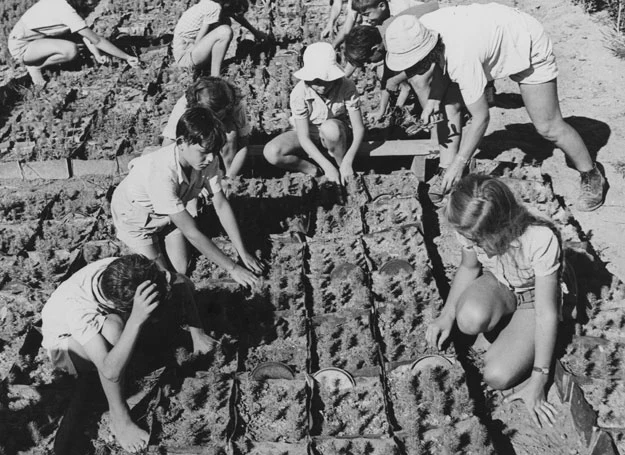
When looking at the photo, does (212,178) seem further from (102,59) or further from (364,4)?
(102,59)

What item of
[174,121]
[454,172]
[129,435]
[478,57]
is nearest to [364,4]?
[478,57]

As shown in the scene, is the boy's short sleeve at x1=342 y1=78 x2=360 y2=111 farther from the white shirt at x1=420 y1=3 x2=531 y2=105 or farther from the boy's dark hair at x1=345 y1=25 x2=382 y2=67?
the white shirt at x1=420 y1=3 x2=531 y2=105

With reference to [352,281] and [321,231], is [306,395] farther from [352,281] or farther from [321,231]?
[321,231]

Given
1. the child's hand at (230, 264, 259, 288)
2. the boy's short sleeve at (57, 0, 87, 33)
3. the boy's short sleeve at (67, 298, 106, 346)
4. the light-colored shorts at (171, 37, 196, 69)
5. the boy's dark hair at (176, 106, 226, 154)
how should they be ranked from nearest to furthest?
1. the boy's short sleeve at (67, 298, 106, 346)
2. the boy's dark hair at (176, 106, 226, 154)
3. the child's hand at (230, 264, 259, 288)
4. the light-colored shorts at (171, 37, 196, 69)
5. the boy's short sleeve at (57, 0, 87, 33)

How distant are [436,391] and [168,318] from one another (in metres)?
1.34

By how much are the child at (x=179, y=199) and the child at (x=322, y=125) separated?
33.4 inches

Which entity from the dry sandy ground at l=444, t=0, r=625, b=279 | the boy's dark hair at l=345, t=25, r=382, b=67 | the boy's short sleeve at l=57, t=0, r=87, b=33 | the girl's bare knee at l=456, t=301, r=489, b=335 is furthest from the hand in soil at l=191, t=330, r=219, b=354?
the boy's short sleeve at l=57, t=0, r=87, b=33

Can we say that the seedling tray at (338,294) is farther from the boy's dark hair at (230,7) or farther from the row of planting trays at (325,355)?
the boy's dark hair at (230,7)

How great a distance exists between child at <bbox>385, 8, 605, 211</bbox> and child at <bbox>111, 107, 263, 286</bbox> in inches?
44.6

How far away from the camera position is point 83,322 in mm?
2834

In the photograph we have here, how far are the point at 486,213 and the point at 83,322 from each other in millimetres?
1650

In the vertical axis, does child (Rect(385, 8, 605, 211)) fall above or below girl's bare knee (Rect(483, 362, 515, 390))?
above

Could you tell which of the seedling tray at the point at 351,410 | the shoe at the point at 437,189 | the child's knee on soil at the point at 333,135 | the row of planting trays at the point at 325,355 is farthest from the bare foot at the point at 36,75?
the seedling tray at the point at 351,410

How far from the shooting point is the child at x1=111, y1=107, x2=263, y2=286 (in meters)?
3.22
